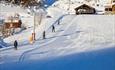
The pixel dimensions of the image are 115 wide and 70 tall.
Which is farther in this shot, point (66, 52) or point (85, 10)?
point (85, 10)

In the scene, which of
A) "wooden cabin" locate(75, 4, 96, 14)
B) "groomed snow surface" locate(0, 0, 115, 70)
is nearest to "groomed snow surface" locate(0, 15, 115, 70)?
"groomed snow surface" locate(0, 0, 115, 70)

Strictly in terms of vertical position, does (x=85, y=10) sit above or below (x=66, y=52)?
above

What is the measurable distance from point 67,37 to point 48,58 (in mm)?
10248

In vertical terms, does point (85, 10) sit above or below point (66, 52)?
above

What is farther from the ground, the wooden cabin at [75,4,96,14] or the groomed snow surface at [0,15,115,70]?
the wooden cabin at [75,4,96,14]

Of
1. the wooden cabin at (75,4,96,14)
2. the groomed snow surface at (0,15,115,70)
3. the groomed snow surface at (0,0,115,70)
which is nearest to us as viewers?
the groomed snow surface at (0,0,115,70)

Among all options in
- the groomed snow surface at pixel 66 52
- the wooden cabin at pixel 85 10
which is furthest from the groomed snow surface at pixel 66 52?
the wooden cabin at pixel 85 10

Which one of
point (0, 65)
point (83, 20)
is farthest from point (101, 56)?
point (83, 20)

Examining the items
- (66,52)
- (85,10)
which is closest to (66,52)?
(66,52)

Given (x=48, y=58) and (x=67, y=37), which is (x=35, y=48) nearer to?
(x=48, y=58)

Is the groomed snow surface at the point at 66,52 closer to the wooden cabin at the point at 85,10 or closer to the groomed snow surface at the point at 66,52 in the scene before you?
the groomed snow surface at the point at 66,52

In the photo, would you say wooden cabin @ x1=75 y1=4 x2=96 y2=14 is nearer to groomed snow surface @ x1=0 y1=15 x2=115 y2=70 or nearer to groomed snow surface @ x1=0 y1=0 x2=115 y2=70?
groomed snow surface @ x1=0 y1=15 x2=115 y2=70

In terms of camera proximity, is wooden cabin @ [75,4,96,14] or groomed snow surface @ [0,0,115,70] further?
wooden cabin @ [75,4,96,14]

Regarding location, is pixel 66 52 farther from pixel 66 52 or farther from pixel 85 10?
pixel 85 10
